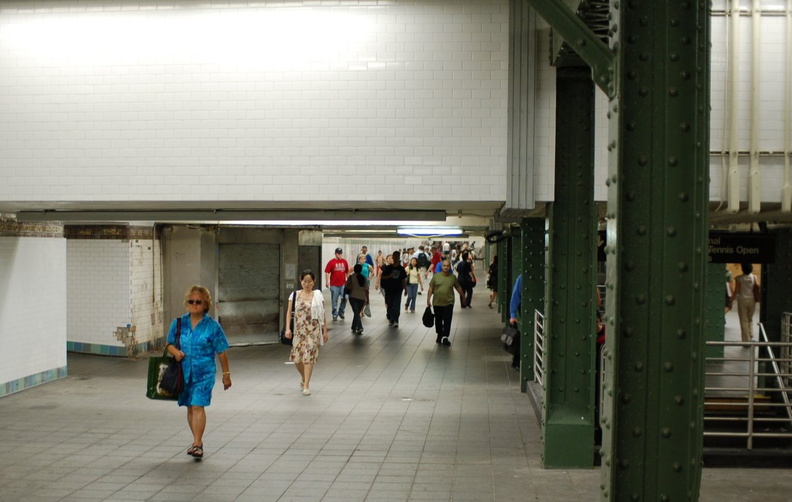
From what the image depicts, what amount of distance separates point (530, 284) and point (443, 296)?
5161mm

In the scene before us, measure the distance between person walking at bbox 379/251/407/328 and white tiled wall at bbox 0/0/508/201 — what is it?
10.4 m

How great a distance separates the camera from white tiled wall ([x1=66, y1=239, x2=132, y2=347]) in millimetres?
13820

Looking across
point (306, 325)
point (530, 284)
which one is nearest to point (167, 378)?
point (306, 325)

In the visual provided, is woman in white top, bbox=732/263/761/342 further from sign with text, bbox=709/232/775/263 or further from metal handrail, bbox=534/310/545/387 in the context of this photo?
sign with text, bbox=709/232/775/263

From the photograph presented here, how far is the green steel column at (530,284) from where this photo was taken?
34.6 ft

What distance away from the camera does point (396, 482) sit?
6988 millimetres

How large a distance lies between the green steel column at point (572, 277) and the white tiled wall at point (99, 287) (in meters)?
→ 8.67

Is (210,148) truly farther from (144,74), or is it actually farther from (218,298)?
(218,298)

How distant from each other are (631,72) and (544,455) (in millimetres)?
5170

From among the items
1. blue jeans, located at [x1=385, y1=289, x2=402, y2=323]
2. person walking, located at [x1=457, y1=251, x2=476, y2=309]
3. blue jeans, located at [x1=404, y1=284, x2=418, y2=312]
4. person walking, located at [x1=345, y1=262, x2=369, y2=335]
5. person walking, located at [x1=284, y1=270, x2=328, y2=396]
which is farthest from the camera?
blue jeans, located at [x1=404, y1=284, x2=418, y2=312]

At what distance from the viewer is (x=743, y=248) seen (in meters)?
8.60

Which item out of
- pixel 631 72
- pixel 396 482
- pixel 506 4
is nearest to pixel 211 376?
pixel 396 482

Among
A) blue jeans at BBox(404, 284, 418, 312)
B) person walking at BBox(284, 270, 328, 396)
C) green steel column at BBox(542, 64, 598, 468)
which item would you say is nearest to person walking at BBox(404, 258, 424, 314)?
blue jeans at BBox(404, 284, 418, 312)

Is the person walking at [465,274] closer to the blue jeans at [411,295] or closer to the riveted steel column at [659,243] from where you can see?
the blue jeans at [411,295]
